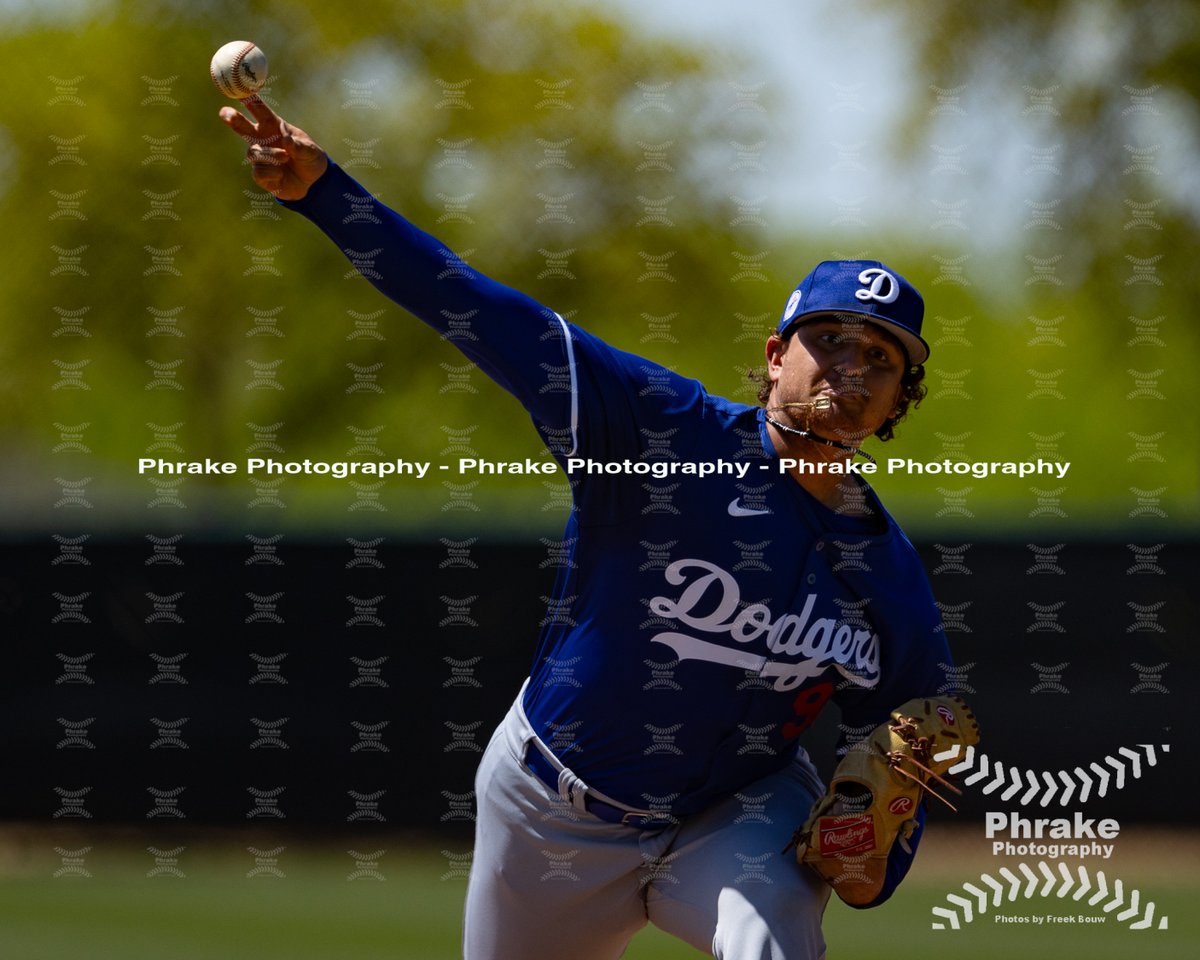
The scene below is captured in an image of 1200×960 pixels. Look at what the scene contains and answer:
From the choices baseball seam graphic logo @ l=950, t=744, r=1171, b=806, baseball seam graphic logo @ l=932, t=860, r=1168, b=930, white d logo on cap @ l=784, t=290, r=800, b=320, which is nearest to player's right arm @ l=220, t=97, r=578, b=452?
white d logo on cap @ l=784, t=290, r=800, b=320

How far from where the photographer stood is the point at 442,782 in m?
5.34

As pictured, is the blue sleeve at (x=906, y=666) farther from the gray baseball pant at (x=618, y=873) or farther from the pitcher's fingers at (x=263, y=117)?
the pitcher's fingers at (x=263, y=117)

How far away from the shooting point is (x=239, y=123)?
80.2 inches

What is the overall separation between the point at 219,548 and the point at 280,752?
2.52ft

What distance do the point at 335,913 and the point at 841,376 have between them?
9.51 feet

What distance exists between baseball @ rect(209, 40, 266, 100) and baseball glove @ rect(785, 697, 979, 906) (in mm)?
1366

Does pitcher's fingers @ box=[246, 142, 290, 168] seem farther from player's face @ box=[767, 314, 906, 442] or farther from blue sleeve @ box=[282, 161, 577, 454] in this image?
player's face @ box=[767, 314, 906, 442]

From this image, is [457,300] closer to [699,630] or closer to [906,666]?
[699,630]

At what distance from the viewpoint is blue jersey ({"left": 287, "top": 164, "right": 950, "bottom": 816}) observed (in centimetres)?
237

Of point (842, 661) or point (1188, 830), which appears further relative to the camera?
point (1188, 830)

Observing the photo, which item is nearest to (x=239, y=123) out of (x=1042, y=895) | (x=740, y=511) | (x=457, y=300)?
(x=457, y=300)

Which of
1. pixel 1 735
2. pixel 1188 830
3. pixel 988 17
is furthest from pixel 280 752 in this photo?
pixel 988 17

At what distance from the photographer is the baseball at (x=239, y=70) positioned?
2.13 metres

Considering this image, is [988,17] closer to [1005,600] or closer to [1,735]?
[1005,600]
